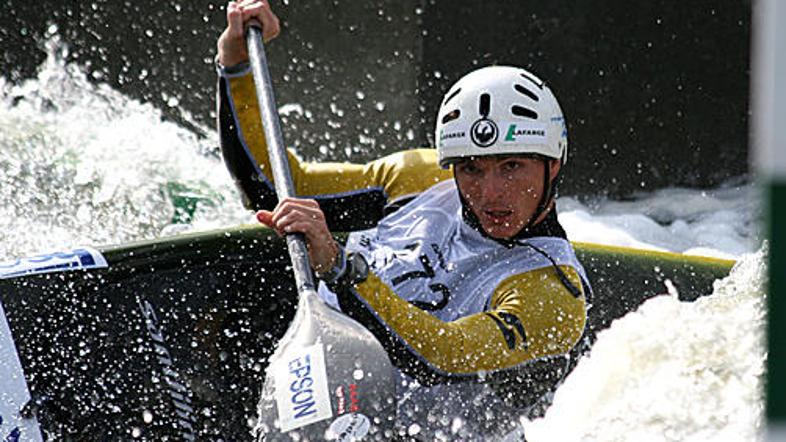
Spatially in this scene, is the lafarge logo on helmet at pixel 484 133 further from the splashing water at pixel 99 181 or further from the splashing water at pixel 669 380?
the splashing water at pixel 99 181

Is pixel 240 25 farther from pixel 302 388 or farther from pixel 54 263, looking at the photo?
pixel 302 388

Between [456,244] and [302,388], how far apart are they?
0.68 m

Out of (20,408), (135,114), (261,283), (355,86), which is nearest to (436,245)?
(261,283)

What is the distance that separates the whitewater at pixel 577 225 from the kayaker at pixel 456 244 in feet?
0.58

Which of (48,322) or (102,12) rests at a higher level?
(102,12)

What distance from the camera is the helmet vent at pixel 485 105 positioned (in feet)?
7.94

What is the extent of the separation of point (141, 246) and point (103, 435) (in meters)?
0.60

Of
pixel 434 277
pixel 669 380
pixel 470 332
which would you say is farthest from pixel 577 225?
pixel 470 332

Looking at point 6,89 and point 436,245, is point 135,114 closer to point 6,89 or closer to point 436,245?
point 6,89

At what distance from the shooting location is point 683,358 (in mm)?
2648

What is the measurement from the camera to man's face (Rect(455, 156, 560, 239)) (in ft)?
7.95

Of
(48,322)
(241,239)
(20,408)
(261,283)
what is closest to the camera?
(20,408)

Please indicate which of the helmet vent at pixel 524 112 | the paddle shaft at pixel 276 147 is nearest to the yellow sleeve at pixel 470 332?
the paddle shaft at pixel 276 147

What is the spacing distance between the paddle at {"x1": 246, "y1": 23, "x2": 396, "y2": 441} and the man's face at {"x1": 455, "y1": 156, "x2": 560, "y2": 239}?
0.46 m
